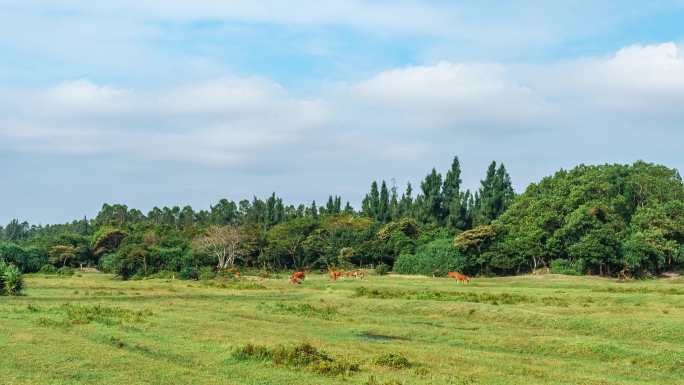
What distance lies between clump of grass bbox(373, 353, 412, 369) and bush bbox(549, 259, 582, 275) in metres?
61.8

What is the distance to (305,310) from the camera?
3984 cm

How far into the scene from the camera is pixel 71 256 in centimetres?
10862

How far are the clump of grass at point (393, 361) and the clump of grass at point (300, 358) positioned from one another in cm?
82

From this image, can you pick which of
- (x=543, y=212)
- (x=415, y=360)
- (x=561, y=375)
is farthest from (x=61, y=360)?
(x=543, y=212)

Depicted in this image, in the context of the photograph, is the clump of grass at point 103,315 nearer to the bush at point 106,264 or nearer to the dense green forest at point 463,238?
the dense green forest at point 463,238

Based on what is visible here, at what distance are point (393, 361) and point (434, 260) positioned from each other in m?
65.9

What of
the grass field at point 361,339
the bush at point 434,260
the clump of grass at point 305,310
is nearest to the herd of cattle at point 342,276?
the bush at point 434,260

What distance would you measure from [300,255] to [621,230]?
4979 cm

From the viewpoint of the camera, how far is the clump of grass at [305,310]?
38.0 m

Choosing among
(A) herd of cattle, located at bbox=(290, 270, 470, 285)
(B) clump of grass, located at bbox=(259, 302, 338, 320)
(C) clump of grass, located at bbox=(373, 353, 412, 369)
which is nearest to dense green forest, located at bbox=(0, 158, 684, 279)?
(A) herd of cattle, located at bbox=(290, 270, 470, 285)

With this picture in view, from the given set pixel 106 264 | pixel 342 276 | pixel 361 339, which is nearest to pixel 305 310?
pixel 361 339

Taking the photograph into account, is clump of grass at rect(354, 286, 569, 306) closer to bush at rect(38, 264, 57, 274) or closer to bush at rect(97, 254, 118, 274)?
bush at rect(97, 254, 118, 274)

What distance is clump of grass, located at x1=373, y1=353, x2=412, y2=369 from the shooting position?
69.1ft

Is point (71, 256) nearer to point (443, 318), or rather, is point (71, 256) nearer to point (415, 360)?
point (443, 318)
